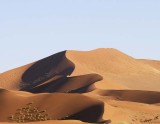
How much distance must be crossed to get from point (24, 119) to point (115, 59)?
174 feet

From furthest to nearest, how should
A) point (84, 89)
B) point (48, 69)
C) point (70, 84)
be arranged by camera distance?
point (48, 69) < point (70, 84) < point (84, 89)

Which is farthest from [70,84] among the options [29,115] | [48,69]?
[29,115]

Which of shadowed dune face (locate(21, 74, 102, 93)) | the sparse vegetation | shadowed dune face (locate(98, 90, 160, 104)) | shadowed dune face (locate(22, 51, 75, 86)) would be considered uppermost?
the sparse vegetation

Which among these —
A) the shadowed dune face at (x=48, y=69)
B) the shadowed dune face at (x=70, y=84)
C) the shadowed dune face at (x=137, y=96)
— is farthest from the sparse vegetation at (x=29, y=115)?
the shadowed dune face at (x=48, y=69)

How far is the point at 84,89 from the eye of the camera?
59500 millimetres

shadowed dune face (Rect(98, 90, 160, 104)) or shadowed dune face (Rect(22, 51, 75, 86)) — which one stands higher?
shadowed dune face (Rect(98, 90, 160, 104))

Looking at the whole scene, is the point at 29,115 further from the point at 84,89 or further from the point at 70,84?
the point at 70,84

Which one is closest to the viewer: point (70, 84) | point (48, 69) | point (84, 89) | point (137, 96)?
point (137, 96)

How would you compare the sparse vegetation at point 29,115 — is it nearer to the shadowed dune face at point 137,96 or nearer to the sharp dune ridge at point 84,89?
the sharp dune ridge at point 84,89

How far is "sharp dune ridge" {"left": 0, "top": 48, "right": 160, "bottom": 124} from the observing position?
3952 centimetres

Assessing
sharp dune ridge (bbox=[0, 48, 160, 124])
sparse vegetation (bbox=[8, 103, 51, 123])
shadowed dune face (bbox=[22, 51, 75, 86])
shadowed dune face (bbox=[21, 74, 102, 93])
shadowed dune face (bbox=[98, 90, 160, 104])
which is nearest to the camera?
sharp dune ridge (bbox=[0, 48, 160, 124])

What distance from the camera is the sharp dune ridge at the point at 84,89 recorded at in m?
39.5

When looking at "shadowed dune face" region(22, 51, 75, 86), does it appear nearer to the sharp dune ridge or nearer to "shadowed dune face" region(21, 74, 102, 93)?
the sharp dune ridge

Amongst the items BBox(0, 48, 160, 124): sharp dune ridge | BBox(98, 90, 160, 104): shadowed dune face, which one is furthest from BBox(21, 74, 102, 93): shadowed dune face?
BBox(98, 90, 160, 104): shadowed dune face
